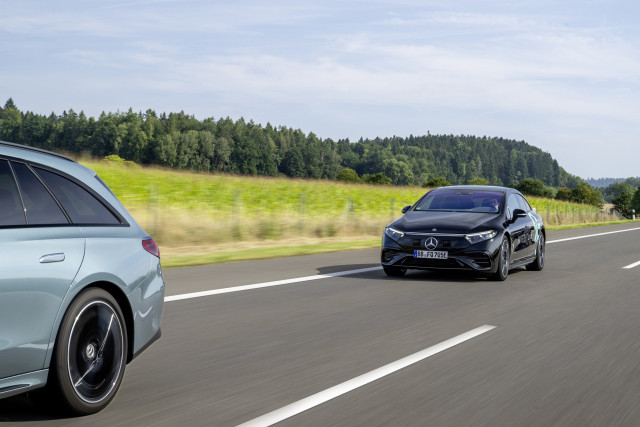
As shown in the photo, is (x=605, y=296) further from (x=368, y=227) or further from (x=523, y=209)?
(x=368, y=227)

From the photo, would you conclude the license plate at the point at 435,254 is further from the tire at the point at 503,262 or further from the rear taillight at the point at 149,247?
the rear taillight at the point at 149,247

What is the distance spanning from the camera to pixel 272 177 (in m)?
38.2

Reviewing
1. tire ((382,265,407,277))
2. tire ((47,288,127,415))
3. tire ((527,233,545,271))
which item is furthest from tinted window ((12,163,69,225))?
tire ((527,233,545,271))

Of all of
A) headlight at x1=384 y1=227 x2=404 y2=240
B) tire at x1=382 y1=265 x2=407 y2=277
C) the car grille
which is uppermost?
headlight at x1=384 y1=227 x2=404 y2=240

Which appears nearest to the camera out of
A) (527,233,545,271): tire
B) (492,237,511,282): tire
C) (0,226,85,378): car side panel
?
(0,226,85,378): car side panel

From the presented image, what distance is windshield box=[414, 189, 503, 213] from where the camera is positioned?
42.1ft

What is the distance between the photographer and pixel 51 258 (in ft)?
13.8

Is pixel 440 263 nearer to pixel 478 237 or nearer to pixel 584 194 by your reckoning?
pixel 478 237

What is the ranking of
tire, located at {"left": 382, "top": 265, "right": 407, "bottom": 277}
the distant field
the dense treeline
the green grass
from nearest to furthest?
tire, located at {"left": 382, "top": 265, "right": 407, "bottom": 277}
the green grass
the distant field
the dense treeline

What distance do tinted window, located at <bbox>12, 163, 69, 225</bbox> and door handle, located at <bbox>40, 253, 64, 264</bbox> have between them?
0.22m

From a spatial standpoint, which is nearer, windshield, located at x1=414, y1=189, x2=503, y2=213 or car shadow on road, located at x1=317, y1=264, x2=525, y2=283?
car shadow on road, located at x1=317, y1=264, x2=525, y2=283

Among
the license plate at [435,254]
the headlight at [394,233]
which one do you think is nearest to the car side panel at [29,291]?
the license plate at [435,254]

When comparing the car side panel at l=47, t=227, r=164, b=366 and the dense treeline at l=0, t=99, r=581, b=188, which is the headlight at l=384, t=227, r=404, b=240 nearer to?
the car side panel at l=47, t=227, r=164, b=366

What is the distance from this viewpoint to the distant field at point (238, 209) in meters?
19.3
